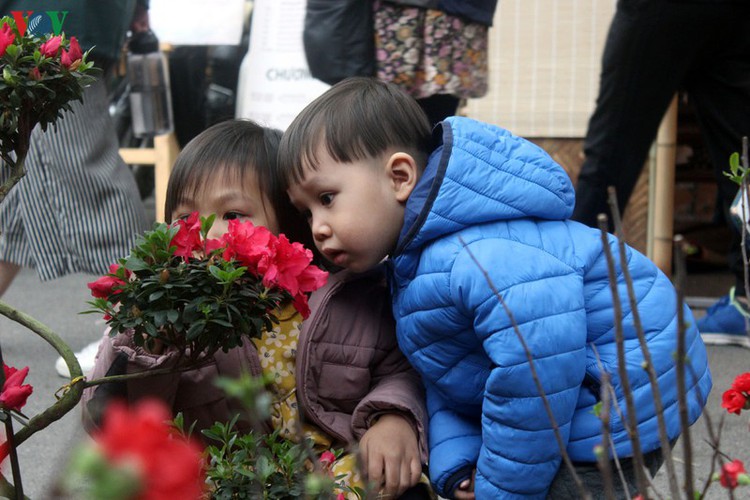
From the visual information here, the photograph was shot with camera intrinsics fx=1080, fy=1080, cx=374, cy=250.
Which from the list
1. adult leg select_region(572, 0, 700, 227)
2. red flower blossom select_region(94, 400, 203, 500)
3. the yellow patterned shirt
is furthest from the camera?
adult leg select_region(572, 0, 700, 227)

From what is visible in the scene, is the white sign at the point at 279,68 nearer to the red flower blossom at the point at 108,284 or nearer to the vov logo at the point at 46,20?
the vov logo at the point at 46,20

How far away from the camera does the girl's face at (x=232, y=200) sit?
1893 millimetres

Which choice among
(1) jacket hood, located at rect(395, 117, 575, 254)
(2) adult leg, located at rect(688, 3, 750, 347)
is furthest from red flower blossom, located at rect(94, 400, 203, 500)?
(2) adult leg, located at rect(688, 3, 750, 347)

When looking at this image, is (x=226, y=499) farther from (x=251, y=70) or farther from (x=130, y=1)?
(x=251, y=70)

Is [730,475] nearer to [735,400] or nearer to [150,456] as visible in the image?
[735,400]

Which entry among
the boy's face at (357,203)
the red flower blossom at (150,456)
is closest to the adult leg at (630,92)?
the boy's face at (357,203)

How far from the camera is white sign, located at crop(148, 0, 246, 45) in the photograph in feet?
15.7

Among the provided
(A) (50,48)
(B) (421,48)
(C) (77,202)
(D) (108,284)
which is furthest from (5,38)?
(C) (77,202)

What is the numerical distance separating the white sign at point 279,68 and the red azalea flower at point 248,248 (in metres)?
2.96

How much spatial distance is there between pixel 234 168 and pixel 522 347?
2.11ft

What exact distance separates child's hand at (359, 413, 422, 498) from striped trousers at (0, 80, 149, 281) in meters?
1.84

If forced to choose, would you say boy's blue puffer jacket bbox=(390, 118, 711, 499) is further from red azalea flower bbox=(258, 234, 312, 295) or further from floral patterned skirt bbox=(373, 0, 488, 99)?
floral patterned skirt bbox=(373, 0, 488, 99)

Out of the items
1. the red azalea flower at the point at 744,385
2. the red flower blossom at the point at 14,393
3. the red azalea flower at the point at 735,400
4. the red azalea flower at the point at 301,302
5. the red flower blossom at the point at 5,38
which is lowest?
the red azalea flower at the point at 735,400

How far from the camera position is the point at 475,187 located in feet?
5.52
